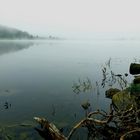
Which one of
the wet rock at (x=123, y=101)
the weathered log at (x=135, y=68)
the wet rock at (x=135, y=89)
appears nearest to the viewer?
the wet rock at (x=135, y=89)

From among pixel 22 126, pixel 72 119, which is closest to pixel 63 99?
pixel 72 119

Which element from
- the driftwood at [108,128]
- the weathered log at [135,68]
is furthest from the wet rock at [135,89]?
the weathered log at [135,68]

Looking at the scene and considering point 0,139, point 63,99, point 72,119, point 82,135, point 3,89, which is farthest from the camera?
point 3,89

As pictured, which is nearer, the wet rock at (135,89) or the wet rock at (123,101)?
the wet rock at (135,89)

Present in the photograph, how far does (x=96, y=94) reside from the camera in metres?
26.8

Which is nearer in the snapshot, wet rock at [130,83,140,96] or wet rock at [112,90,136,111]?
wet rock at [130,83,140,96]

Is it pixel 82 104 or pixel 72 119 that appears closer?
pixel 72 119

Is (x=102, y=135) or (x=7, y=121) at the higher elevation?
(x=102, y=135)

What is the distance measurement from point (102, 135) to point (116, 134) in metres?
0.97

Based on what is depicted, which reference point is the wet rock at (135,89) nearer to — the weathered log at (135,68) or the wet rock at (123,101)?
the wet rock at (123,101)

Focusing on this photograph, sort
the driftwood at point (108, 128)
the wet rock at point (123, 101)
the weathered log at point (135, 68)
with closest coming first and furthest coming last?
the driftwood at point (108, 128) → the wet rock at point (123, 101) → the weathered log at point (135, 68)

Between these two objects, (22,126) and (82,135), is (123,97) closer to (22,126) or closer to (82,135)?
(82,135)

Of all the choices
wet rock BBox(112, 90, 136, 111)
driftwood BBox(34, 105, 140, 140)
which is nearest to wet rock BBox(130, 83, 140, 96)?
driftwood BBox(34, 105, 140, 140)

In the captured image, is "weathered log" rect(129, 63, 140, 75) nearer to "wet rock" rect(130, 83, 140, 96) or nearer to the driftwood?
"wet rock" rect(130, 83, 140, 96)
